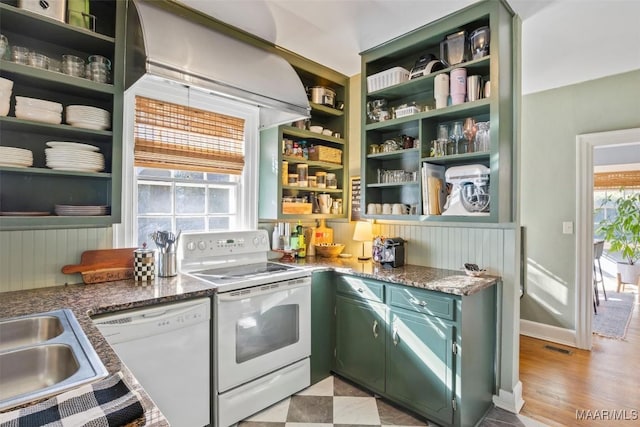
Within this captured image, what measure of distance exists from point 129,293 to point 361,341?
1.54 meters

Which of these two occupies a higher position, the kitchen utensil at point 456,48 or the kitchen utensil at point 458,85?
the kitchen utensil at point 456,48

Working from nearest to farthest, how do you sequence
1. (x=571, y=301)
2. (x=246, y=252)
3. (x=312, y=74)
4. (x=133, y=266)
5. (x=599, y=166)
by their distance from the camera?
(x=133, y=266) → (x=246, y=252) → (x=312, y=74) → (x=571, y=301) → (x=599, y=166)

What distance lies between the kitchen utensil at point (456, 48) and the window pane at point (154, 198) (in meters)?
2.19

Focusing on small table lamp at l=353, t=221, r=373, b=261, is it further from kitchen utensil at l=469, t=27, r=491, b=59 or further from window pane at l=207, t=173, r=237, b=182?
kitchen utensil at l=469, t=27, r=491, b=59

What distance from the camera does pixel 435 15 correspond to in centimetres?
222

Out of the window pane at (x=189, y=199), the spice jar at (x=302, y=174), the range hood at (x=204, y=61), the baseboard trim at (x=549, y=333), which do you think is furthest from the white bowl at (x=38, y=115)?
the baseboard trim at (x=549, y=333)

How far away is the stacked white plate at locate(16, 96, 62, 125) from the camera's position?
63.9 inches

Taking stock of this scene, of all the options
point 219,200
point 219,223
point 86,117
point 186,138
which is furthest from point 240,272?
point 86,117

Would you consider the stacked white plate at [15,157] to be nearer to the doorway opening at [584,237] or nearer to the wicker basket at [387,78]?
the wicker basket at [387,78]

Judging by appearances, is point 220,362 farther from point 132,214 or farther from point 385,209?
point 385,209

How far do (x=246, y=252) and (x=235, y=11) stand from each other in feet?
5.52

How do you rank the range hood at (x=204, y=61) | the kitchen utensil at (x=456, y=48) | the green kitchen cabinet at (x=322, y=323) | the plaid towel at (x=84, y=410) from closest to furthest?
1. the plaid towel at (x=84, y=410)
2. the range hood at (x=204, y=61)
3. the kitchen utensil at (x=456, y=48)
4. the green kitchen cabinet at (x=322, y=323)

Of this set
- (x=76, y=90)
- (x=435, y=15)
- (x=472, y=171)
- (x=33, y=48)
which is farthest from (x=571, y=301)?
(x=33, y=48)

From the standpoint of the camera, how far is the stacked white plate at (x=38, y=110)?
162cm
